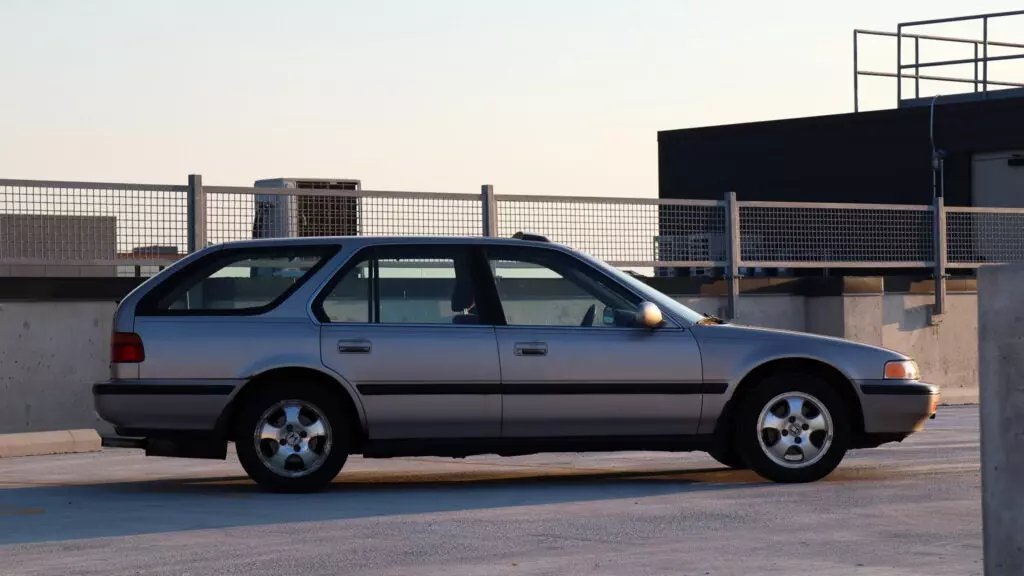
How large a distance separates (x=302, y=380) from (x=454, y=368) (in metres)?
0.92

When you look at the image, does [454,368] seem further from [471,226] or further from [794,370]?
[471,226]

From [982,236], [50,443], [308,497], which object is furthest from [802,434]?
[982,236]

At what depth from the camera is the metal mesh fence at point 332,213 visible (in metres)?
17.6

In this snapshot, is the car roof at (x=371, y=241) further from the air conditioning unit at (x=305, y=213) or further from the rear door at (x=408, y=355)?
the air conditioning unit at (x=305, y=213)

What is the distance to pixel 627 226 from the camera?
20.9 metres

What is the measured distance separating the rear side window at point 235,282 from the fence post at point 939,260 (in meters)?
14.0

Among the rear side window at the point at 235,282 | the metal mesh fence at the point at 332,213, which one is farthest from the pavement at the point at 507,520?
the metal mesh fence at the point at 332,213

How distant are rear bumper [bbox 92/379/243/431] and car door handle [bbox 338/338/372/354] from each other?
0.64 meters

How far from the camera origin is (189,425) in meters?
10.7

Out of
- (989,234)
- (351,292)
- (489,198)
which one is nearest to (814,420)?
(351,292)

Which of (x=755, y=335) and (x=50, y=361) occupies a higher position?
(x=755, y=335)

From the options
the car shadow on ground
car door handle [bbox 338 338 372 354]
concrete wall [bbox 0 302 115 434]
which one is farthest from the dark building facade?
car door handle [bbox 338 338 372 354]

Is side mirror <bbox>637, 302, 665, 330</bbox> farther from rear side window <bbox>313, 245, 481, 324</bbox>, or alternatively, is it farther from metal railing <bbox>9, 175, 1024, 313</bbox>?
metal railing <bbox>9, 175, 1024, 313</bbox>

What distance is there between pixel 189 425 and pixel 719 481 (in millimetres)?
3336
